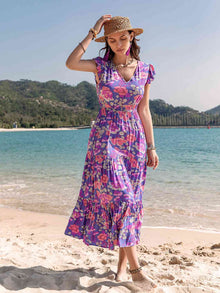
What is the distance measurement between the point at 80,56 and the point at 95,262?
1862mm

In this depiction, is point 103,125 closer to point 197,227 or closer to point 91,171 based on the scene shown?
point 91,171

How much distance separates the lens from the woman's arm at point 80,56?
228 cm

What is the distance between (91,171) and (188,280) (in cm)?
120

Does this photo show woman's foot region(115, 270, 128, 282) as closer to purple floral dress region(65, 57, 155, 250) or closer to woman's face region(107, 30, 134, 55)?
purple floral dress region(65, 57, 155, 250)

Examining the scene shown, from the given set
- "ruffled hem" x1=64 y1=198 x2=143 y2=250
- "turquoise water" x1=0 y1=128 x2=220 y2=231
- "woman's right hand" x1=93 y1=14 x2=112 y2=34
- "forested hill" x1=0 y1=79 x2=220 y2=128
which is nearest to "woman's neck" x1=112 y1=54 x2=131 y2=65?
"woman's right hand" x1=93 y1=14 x2=112 y2=34

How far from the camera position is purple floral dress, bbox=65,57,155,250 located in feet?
7.18

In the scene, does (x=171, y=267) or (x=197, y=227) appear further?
(x=197, y=227)

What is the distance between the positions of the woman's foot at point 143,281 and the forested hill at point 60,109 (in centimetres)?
8704

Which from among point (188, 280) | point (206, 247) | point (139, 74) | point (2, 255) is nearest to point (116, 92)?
point (139, 74)

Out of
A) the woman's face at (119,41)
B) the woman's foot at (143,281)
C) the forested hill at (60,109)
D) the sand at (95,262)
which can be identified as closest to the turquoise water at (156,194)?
the sand at (95,262)

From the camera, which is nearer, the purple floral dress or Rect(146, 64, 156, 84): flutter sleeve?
the purple floral dress

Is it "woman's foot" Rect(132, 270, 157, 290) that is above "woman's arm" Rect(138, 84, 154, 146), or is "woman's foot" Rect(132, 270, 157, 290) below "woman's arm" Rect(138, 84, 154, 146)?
below

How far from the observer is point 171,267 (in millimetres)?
2824

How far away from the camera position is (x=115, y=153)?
2.24 m
